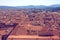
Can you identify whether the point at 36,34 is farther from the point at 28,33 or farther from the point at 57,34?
the point at 57,34

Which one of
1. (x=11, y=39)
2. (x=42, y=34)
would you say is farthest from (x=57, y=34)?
(x=11, y=39)

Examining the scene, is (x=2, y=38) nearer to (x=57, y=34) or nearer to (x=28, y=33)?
(x=28, y=33)

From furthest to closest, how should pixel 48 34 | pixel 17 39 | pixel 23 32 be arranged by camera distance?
pixel 23 32, pixel 48 34, pixel 17 39

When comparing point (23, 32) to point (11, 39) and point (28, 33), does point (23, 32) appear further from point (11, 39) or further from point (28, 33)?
point (11, 39)

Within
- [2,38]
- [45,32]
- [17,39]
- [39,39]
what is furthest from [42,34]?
[2,38]

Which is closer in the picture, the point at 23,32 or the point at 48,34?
the point at 48,34

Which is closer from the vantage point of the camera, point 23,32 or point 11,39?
point 11,39

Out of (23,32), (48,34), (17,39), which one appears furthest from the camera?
(23,32)

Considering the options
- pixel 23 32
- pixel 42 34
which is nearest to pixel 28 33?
pixel 23 32
